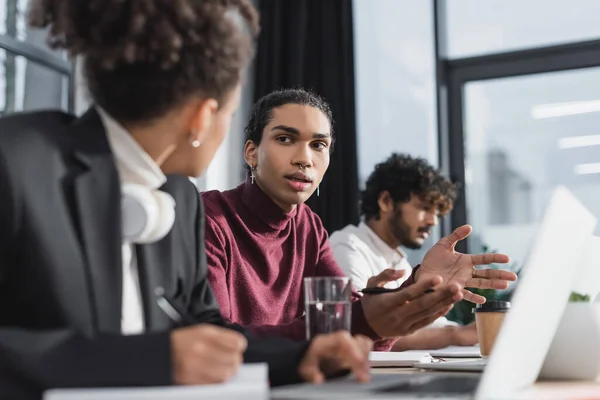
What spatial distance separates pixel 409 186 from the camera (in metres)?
3.67

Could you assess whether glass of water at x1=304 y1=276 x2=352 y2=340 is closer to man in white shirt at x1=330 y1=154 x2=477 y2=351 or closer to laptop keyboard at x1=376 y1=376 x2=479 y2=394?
laptop keyboard at x1=376 y1=376 x2=479 y2=394

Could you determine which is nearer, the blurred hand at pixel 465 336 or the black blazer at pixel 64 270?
the black blazer at pixel 64 270

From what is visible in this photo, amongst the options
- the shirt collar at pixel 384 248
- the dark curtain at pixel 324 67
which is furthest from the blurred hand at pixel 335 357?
the dark curtain at pixel 324 67

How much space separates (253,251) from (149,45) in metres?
1.19

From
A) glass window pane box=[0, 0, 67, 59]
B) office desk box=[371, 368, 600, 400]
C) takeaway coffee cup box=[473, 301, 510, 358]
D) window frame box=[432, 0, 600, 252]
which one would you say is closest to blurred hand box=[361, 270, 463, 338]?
office desk box=[371, 368, 600, 400]

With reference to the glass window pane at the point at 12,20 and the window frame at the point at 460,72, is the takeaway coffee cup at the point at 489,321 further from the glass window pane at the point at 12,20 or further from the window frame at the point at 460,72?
the window frame at the point at 460,72

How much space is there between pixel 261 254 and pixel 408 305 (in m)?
0.88

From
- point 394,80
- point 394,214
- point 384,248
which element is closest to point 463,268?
point 384,248

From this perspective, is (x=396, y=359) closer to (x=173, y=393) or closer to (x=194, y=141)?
(x=194, y=141)

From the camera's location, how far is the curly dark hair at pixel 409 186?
3.63 meters

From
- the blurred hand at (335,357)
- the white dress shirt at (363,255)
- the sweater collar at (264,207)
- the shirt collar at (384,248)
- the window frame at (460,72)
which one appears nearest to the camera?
the blurred hand at (335,357)

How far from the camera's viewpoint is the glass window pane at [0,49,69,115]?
315 cm

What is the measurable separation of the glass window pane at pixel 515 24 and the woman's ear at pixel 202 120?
135 inches

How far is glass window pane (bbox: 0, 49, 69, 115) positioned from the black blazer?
223cm
